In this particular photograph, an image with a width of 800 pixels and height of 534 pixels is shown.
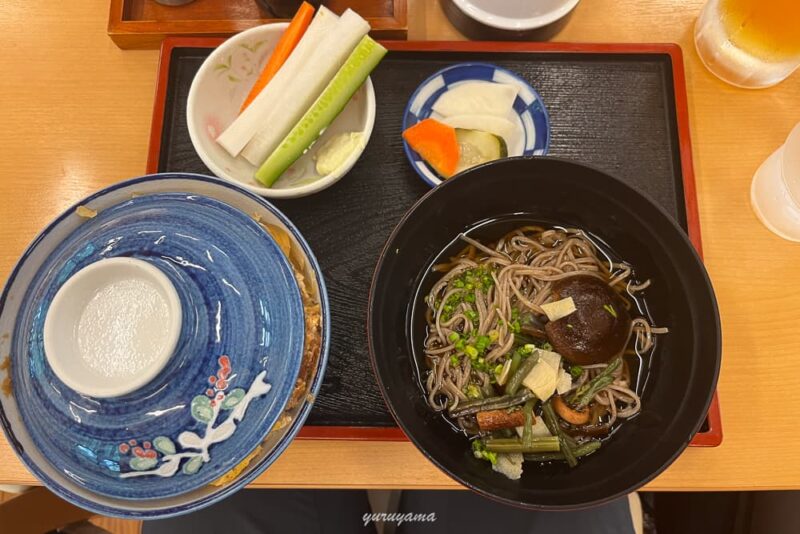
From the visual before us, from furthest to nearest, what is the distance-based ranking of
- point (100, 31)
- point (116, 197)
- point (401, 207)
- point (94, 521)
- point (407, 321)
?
1. point (94, 521)
2. point (100, 31)
3. point (401, 207)
4. point (407, 321)
5. point (116, 197)

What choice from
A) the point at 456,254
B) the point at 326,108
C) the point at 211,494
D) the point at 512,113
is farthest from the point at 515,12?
the point at 211,494

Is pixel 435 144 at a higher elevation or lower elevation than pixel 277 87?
lower

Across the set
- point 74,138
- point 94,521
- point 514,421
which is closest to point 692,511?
point 514,421

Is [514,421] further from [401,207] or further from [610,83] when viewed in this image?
[610,83]

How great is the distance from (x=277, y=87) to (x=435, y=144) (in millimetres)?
464

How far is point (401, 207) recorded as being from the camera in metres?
1.63

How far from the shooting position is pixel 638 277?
139cm

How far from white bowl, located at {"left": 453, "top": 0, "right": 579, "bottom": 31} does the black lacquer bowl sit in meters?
0.62

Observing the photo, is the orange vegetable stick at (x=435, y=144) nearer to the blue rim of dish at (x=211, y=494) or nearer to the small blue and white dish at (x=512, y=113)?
the small blue and white dish at (x=512, y=113)

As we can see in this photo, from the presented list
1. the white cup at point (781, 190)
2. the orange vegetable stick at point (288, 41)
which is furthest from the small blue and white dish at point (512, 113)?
the white cup at point (781, 190)

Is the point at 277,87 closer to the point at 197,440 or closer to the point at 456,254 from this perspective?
the point at 456,254

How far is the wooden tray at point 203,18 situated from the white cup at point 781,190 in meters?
1.12

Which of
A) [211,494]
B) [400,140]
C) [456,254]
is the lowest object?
[211,494]

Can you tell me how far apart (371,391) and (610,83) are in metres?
1.15
